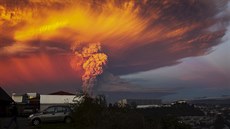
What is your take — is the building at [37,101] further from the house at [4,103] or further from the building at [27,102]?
the house at [4,103]

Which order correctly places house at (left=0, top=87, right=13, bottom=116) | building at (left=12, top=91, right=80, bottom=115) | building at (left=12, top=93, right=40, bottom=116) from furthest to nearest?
1. house at (left=0, top=87, right=13, bottom=116)
2. building at (left=12, top=91, right=80, bottom=115)
3. building at (left=12, top=93, right=40, bottom=116)

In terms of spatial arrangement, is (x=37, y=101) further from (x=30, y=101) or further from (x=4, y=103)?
(x=4, y=103)

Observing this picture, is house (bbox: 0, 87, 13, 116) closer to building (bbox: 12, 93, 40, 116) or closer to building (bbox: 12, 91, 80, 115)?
building (bbox: 12, 93, 40, 116)

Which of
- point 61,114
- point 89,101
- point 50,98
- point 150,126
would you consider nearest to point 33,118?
point 61,114

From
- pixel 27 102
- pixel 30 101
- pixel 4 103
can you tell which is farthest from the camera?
pixel 30 101

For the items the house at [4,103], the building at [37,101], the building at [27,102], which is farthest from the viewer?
the house at [4,103]

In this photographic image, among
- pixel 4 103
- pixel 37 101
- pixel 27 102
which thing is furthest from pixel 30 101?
pixel 4 103

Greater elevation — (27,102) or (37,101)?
(37,101)

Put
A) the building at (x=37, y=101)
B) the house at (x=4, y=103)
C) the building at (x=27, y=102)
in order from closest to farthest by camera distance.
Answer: the building at (x=27, y=102) → the building at (x=37, y=101) → the house at (x=4, y=103)

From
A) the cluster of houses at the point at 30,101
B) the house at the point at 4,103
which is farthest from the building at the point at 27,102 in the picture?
the house at the point at 4,103

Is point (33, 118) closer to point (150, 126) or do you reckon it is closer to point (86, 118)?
point (86, 118)

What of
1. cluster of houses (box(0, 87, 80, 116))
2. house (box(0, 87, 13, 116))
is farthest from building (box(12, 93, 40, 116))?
house (box(0, 87, 13, 116))

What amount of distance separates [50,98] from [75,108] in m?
34.3

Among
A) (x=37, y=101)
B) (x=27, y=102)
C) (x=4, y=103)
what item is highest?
(x=37, y=101)
